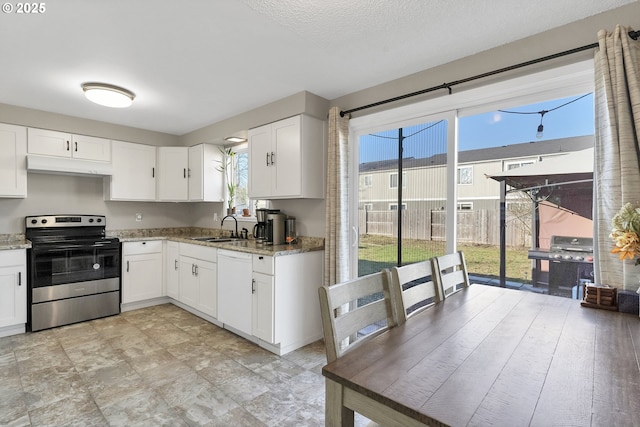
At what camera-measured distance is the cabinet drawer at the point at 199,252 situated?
332 cm

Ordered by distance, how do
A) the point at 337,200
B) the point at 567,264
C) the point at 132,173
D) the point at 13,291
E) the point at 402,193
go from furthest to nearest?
the point at 132,173
the point at 13,291
the point at 337,200
the point at 402,193
the point at 567,264

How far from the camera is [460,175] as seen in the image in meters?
2.42

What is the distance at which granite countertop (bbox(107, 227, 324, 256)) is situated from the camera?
2820mm

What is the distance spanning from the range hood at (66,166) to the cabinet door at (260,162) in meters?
1.95

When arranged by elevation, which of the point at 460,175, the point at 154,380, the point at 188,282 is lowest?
the point at 154,380

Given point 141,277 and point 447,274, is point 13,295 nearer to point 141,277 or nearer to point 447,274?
point 141,277

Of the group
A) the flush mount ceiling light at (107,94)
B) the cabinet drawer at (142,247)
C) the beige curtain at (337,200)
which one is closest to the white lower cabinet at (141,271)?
the cabinet drawer at (142,247)

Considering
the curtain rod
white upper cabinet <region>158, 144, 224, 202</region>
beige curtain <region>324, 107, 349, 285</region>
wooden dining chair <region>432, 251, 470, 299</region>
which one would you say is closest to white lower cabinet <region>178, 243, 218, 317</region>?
white upper cabinet <region>158, 144, 224, 202</region>

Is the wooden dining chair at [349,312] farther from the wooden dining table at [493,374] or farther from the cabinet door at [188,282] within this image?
the cabinet door at [188,282]

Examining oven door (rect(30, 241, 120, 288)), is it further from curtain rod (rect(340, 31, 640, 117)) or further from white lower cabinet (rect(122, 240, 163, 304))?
curtain rod (rect(340, 31, 640, 117))

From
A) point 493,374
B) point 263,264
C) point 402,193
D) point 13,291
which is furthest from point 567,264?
point 13,291

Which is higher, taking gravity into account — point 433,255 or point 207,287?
point 433,255

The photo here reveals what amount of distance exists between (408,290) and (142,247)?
143 inches

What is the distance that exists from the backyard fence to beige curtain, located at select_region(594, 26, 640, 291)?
0.50m
